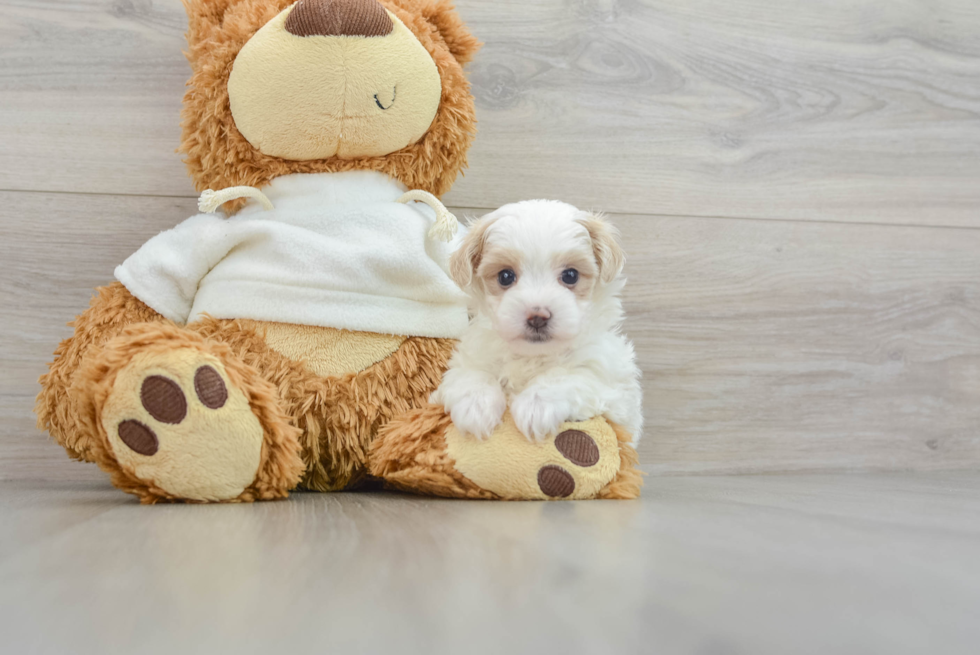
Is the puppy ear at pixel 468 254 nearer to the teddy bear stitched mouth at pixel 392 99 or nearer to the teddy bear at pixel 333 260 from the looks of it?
the teddy bear at pixel 333 260

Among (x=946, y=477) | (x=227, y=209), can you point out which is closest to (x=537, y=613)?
(x=227, y=209)

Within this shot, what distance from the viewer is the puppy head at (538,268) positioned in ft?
2.82

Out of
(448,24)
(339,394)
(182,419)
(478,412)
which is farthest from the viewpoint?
(448,24)

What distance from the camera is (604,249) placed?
0.91m

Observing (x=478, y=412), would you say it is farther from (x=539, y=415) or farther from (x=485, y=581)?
(x=485, y=581)

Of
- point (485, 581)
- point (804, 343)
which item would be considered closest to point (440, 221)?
point (485, 581)

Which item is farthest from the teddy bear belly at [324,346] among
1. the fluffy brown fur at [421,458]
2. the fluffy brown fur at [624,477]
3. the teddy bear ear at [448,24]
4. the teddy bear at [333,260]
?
the teddy bear ear at [448,24]

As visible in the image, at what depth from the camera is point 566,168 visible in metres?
1.29

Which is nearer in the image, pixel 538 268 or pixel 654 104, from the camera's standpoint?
pixel 538 268

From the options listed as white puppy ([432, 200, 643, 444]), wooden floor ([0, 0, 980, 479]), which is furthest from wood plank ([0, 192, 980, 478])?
white puppy ([432, 200, 643, 444])

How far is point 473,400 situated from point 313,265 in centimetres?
29

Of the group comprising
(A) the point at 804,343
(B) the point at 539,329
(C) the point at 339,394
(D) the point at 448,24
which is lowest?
(A) the point at 804,343

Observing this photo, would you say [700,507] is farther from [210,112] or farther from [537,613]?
[210,112]

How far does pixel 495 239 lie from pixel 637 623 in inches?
23.7
